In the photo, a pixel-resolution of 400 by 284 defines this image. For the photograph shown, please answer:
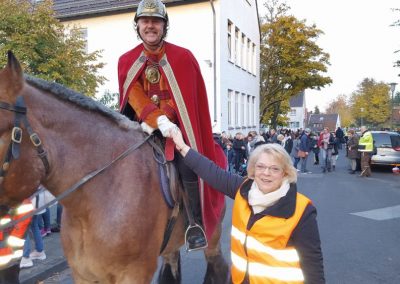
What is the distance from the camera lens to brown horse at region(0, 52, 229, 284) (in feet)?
6.73

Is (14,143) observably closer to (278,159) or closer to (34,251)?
(278,159)

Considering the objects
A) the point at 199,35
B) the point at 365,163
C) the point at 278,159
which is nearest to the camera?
the point at 278,159

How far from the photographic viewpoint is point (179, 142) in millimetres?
2781

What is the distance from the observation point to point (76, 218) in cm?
238

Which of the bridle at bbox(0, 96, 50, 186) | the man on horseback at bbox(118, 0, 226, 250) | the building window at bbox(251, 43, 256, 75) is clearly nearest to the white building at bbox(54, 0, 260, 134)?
the building window at bbox(251, 43, 256, 75)

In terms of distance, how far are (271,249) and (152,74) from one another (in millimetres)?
1576

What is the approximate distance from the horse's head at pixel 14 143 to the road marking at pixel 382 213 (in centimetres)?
749

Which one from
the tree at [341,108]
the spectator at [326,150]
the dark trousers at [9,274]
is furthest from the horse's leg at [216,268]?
the tree at [341,108]

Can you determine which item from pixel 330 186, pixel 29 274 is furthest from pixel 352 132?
pixel 29 274

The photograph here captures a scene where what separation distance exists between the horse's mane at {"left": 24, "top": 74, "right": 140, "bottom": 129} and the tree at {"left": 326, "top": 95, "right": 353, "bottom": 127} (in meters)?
87.1

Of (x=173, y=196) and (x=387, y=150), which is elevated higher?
(x=173, y=196)

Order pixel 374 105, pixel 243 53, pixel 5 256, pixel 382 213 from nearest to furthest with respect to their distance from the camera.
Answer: pixel 5 256
pixel 382 213
pixel 243 53
pixel 374 105

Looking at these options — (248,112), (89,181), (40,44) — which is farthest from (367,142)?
(89,181)

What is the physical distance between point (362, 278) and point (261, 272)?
302 centimetres
